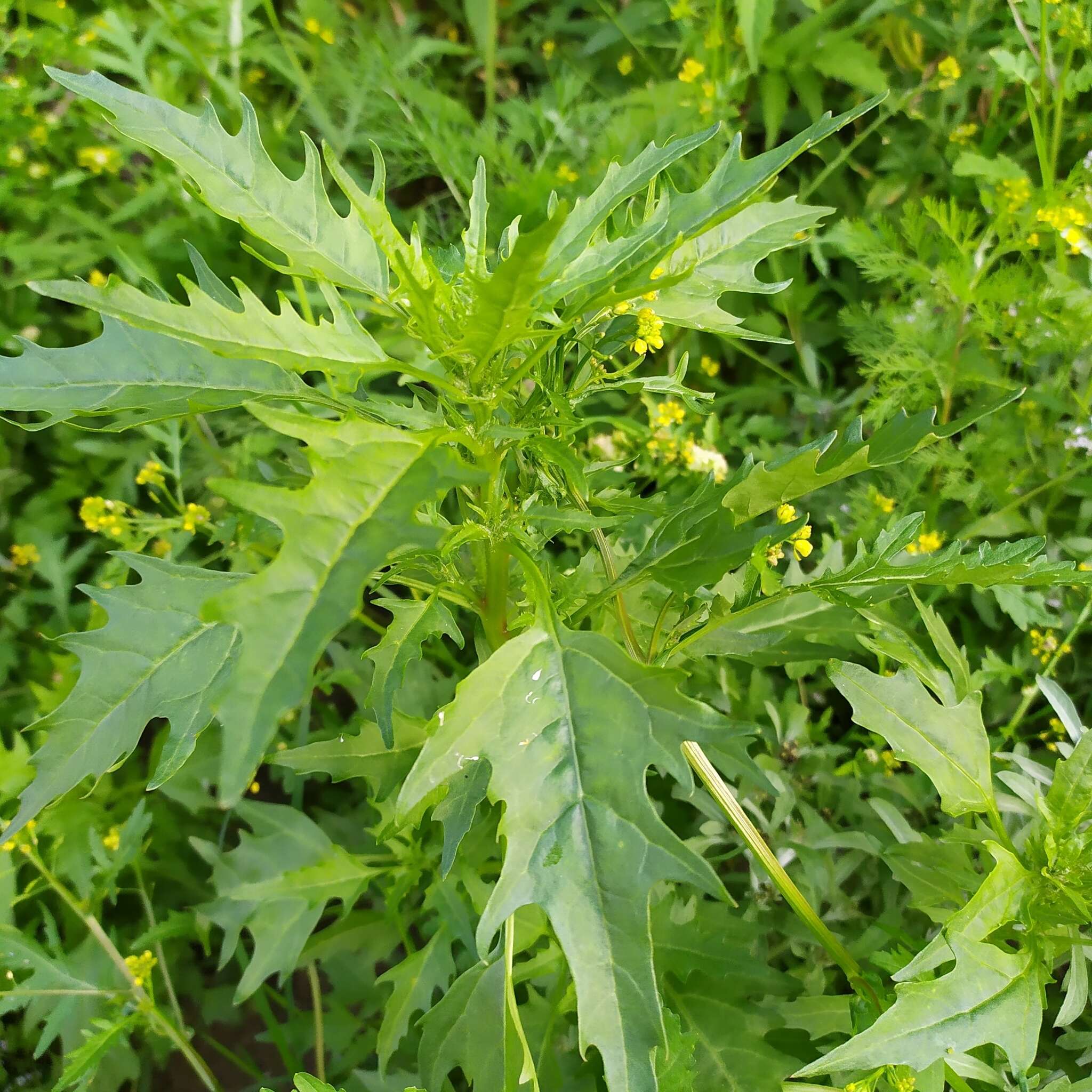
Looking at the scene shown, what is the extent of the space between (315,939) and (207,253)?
1.50 m

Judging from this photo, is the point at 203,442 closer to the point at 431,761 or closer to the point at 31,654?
the point at 31,654

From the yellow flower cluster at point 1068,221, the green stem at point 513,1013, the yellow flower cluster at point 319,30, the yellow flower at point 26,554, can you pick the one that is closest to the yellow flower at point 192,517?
the yellow flower at point 26,554

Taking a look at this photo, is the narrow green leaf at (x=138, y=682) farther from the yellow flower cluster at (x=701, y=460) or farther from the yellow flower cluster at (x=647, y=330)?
the yellow flower cluster at (x=701, y=460)

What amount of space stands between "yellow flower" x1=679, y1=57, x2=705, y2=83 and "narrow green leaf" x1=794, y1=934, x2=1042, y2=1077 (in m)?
1.71

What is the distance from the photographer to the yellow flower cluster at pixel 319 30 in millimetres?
1927

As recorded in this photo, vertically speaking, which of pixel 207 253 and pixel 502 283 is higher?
pixel 207 253

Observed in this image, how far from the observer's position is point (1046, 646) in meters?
1.27

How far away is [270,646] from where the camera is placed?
470 mm

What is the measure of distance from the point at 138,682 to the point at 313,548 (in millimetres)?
328

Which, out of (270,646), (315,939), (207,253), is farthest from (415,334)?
(207,253)

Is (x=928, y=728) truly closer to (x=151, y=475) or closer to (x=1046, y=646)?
(x=1046, y=646)

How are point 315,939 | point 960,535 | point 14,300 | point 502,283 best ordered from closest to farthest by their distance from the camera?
1. point 502,283
2. point 315,939
3. point 960,535
4. point 14,300

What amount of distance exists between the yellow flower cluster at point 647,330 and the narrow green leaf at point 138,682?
48 cm

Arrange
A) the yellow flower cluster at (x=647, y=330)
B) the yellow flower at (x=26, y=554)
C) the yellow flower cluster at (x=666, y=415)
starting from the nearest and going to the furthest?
the yellow flower cluster at (x=647, y=330), the yellow flower cluster at (x=666, y=415), the yellow flower at (x=26, y=554)
